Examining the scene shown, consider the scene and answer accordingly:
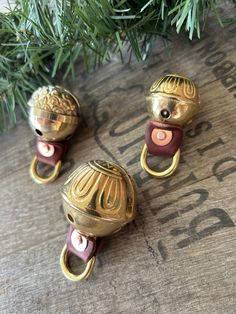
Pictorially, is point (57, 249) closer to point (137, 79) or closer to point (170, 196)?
point (170, 196)

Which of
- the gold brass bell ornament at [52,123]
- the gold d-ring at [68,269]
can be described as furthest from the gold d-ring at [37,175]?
the gold d-ring at [68,269]

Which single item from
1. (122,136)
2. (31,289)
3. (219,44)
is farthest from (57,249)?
(219,44)

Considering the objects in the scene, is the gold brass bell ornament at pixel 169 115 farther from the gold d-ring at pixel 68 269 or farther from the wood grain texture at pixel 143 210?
the gold d-ring at pixel 68 269

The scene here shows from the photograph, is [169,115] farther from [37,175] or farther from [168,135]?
[37,175]

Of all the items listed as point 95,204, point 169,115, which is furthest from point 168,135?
point 95,204

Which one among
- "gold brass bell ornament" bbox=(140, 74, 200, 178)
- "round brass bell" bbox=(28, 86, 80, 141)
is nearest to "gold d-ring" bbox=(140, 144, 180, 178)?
"gold brass bell ornament" bbox=(140, 74, 200, 178)

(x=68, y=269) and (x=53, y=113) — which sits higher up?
(x=53, y=113)
